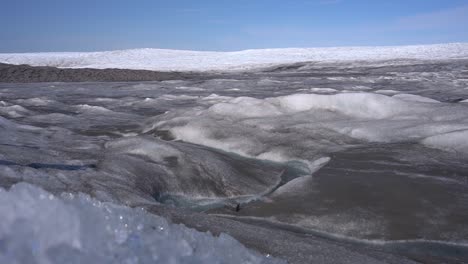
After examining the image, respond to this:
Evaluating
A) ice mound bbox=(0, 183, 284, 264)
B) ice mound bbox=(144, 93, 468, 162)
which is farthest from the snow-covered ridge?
ice mound bbox=(0, 183, 284, 264)

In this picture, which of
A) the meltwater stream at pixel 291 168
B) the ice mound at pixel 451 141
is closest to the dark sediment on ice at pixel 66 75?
the meltwater stream at pixel 291 168

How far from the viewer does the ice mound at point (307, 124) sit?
4.77 meters

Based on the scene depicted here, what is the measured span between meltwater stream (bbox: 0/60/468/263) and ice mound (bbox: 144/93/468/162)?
0.01 m

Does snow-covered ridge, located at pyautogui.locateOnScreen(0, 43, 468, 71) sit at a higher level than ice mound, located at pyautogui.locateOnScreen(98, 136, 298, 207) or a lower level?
higher

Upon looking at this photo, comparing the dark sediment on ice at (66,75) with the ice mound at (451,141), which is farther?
the dark sediment on ice at (66,75)

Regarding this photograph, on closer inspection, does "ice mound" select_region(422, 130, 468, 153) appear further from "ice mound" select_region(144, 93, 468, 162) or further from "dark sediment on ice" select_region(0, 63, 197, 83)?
"dark sediment on ice" select_region(0, 63, 197, 83)

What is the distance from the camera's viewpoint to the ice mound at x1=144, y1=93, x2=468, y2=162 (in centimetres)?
477

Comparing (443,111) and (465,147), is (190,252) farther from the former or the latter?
(443,111)

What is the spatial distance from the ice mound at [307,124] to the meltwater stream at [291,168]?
1cm

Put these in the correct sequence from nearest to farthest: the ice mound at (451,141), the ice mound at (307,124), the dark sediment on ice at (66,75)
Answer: the ice mound at (451,141)
the ice mound at (307,124)
the dark sediment on ice at (66,75)

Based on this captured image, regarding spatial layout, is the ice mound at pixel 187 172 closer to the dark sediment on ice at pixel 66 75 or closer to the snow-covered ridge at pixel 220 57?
the dark sediment on ice at pixel 66 75

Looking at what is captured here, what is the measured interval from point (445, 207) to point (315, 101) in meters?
3.73

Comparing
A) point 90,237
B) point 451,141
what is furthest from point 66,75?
point 90,237

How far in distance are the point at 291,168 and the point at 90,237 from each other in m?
2.94
